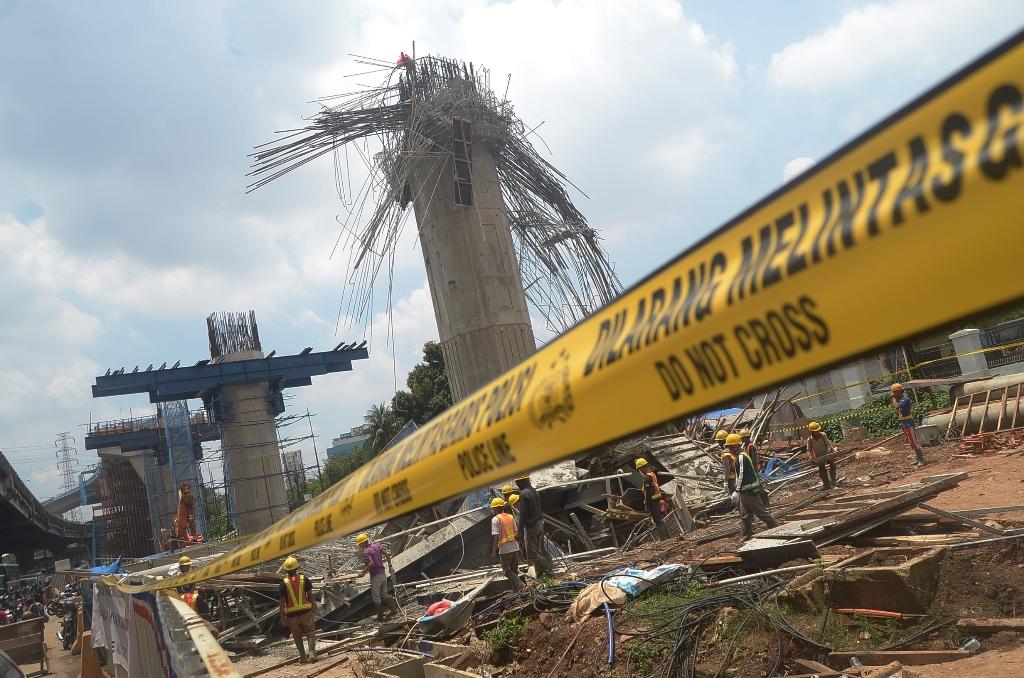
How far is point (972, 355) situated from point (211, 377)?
27.5 m

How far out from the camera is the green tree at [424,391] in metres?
42.2

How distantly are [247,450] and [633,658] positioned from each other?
25218 mm

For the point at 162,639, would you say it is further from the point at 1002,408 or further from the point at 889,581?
the point at 1002,408

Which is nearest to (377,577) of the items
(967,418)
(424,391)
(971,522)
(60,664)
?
(971,522)

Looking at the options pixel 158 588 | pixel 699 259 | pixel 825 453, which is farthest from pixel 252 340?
pixel 699 259

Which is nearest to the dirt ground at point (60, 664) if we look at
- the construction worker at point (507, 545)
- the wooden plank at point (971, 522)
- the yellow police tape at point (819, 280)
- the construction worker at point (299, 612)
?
the construction worker at point (299, 612)

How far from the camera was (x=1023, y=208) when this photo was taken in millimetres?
976

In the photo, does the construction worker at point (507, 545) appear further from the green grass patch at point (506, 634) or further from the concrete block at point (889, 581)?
the concrete block at point (889, 581)

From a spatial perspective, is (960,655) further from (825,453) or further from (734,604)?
(825,453)

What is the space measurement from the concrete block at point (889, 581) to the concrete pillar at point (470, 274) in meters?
4.00

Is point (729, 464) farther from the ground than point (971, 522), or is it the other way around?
point (729, 464)

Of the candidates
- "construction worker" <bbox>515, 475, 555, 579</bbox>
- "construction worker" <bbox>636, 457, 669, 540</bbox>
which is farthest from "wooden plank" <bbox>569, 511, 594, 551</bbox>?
"construction worker" <bbox>515, 475, 555, 579</bbox>

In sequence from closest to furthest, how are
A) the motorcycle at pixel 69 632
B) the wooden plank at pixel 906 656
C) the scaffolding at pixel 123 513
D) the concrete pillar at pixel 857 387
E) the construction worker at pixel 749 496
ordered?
the wooden plank at pixel 906 656, the construction worker at pixel 749 496, the motorcycle at pixel 69 632, the concrete pillar at pixel 857 387, the scaffolding at pixel 123 513

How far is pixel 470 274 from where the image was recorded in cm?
786
